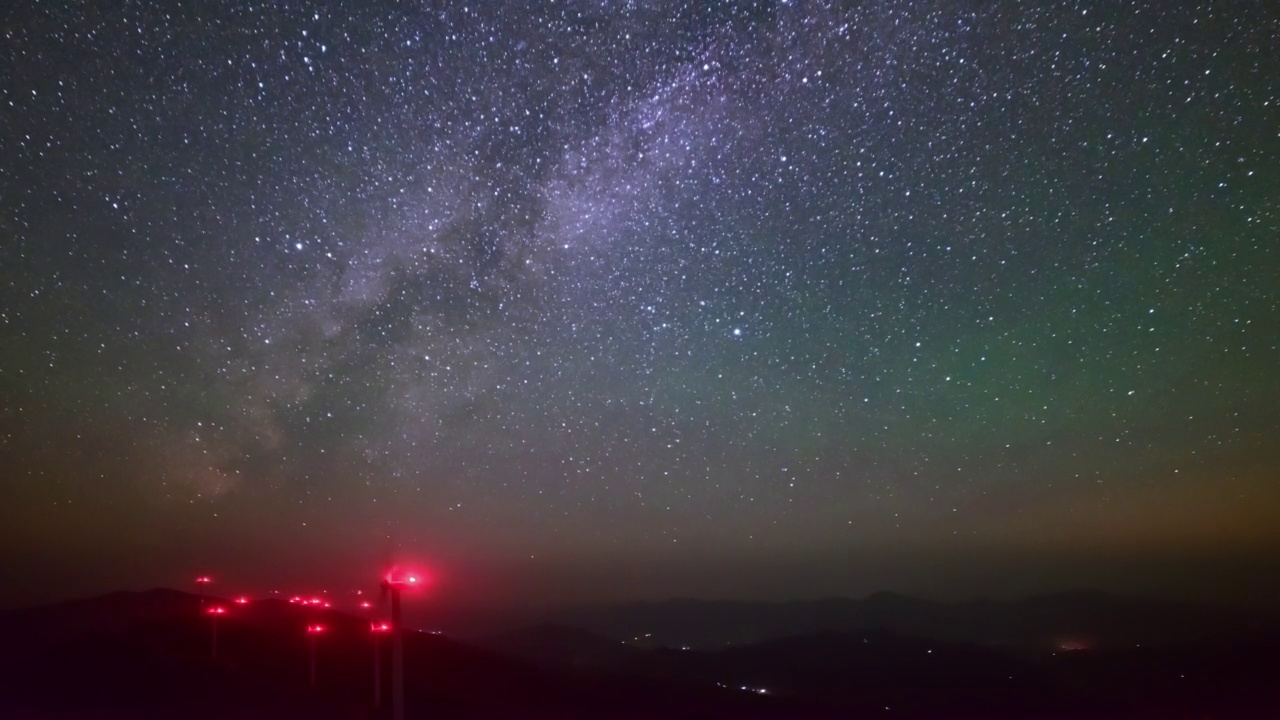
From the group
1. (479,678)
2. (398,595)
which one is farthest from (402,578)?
(479,678)

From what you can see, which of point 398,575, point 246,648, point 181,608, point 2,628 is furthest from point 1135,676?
point 2,628

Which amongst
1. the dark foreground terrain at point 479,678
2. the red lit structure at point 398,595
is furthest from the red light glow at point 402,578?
the dark foreground terrain at point 479,678

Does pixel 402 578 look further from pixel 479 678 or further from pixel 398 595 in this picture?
pixel 479 678

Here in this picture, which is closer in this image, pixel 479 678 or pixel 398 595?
pixel 398 595

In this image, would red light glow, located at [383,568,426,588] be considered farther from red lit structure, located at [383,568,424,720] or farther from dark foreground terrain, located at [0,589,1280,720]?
dark foreground terrain, located at [0,589,1280,720]

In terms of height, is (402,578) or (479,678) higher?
(402,578)

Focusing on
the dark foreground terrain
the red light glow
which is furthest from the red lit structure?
the dark foreground terrain

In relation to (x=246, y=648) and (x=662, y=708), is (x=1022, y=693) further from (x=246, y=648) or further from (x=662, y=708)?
(x=246, y=648)

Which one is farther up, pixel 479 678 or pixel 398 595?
pixel 398 595
